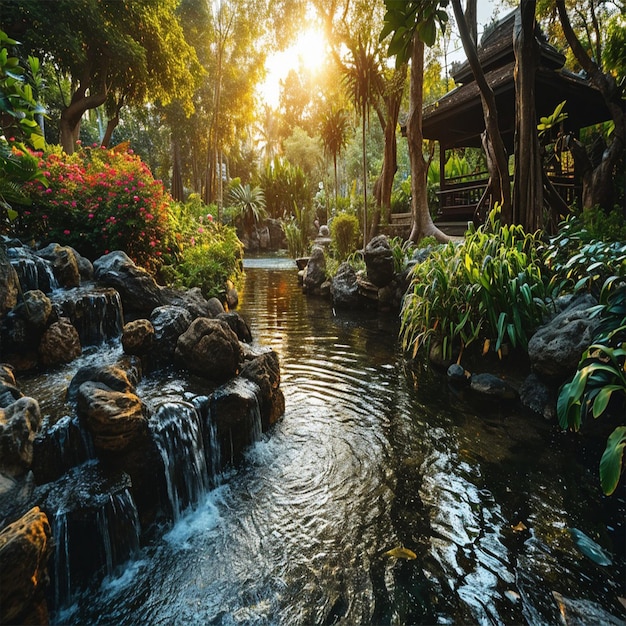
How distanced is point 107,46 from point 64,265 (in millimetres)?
11472

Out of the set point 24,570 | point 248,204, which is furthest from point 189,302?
point 248,204

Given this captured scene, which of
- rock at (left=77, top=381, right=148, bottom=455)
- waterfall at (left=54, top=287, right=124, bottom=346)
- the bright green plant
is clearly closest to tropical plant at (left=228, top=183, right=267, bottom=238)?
the bright green plant

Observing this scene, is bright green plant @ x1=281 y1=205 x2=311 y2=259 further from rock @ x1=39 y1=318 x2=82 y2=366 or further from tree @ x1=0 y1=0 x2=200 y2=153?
rock @ x1=39 y1=318 x2=82 y2=366

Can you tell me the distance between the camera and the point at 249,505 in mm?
3469

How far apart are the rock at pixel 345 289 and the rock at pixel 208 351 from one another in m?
6.51

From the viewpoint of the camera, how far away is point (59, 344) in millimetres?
4793

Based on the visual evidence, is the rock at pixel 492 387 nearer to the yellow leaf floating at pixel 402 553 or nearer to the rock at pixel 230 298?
the yellow leaf floating at pixel 402 553

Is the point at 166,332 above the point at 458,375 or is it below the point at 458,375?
above

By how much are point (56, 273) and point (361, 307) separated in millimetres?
7429

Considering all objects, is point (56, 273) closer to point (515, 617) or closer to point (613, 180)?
point (515, 617)

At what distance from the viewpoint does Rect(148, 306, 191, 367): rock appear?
16.6 feet

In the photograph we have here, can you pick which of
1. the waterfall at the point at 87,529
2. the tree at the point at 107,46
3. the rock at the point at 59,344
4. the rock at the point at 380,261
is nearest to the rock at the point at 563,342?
the waterfall at the point at 87,529

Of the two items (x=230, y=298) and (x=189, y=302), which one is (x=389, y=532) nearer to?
(x=189, y=302)

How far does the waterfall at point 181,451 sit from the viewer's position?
344cm
